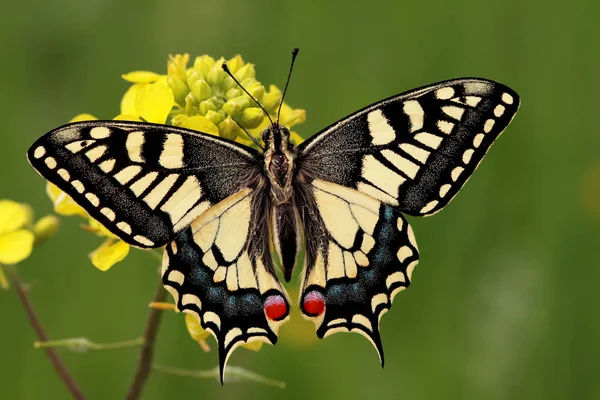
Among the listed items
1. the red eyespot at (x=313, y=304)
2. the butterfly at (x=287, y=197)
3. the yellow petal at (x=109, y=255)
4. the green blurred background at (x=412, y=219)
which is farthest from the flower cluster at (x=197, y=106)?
the green blurred background at (x=412, y=219)

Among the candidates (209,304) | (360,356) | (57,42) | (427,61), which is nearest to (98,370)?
(360,356)

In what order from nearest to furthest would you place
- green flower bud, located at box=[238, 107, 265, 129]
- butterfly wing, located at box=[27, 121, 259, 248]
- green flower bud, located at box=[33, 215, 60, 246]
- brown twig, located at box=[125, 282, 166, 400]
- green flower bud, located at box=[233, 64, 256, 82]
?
butterfly wing, located at box=[27, 121, 259, 248] → brown twig, located at box=[125, 282, 166, 400] → green flower bud, located at box=[238, 107, 265, 129] → green flower bud, located at box=[233, 64, 256, 82] → green flower bud, located at box=[33, 215, 60, 246]

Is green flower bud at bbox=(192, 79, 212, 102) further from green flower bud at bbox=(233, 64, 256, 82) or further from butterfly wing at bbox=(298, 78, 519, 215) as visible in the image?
butterfly wing at bbox=(298, 78, 519, 215)

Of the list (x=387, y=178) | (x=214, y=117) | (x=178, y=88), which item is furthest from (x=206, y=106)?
(x=387, y=178)

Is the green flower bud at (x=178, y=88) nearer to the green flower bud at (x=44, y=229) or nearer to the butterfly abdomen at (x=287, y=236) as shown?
the butterfly abdomen at (x=287, y=236)

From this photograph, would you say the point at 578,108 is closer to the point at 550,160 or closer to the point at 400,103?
the point at 550,160

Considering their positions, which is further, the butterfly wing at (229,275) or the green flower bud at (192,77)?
the green flower bud at (192,77)

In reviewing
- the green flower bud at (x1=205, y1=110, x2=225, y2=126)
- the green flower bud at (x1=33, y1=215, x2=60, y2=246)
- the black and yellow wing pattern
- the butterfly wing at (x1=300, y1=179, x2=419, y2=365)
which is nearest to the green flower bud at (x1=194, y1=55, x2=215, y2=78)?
the green flower bud at (x1=205, y1=110, x2=225, y2=126)

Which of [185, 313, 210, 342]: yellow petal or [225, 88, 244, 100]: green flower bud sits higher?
[225, 88, 244, 100]: green flower bud
